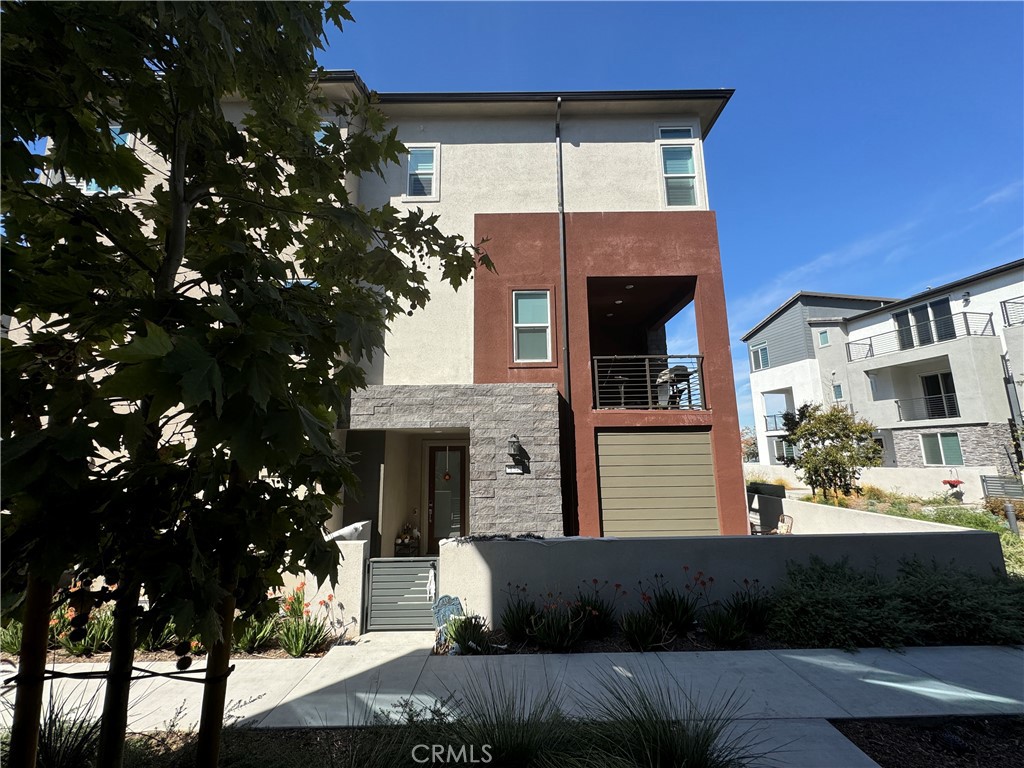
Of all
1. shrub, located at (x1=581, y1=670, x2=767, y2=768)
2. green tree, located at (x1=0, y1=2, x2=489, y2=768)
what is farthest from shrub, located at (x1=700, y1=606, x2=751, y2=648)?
green tree, located at (x1=0, y1=2, x2=489, y2=768)

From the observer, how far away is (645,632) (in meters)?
5.32

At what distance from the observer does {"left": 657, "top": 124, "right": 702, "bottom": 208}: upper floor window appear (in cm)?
1019

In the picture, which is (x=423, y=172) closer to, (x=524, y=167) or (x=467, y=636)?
(x=524, y=167)

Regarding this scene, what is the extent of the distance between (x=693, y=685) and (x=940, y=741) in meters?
1.81

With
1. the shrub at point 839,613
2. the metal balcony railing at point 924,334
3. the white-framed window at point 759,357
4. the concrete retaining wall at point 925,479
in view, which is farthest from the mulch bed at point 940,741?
the white-framed window at point 759,357

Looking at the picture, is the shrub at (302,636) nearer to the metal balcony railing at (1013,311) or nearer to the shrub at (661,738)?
the shrub at (661,738)

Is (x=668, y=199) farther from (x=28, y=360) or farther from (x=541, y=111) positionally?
(x=28, y=360)

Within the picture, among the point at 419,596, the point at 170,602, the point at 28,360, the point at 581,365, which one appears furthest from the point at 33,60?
the point at 581,365

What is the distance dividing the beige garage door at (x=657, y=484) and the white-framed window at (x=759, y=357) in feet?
92.3

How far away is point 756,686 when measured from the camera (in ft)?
14.1

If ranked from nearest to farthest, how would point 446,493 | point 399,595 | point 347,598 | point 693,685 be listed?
1. point 693,685
2. point 347,598
3. point 399,595
4. point 446,493

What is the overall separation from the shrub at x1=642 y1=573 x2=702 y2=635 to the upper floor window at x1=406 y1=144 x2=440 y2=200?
9.08 metres

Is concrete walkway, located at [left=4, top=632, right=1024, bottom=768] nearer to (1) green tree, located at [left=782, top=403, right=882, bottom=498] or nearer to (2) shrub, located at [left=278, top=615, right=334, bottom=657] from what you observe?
(2) shrub, located at [left=278, top=615, right=334, bottom=657]

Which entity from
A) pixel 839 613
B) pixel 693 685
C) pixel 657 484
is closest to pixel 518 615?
pixel 693 685
